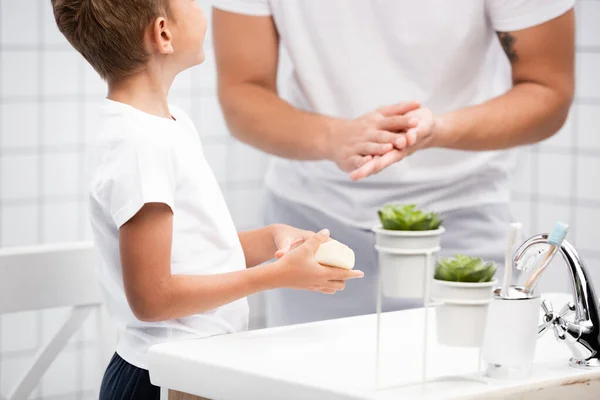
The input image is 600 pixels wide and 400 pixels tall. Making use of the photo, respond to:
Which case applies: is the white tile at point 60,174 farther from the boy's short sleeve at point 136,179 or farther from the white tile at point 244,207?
the boy's short sleeve at point 136,179

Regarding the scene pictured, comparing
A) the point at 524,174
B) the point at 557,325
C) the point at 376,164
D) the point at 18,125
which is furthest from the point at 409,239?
the point at 18,125

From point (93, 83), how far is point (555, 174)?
3.31 ft

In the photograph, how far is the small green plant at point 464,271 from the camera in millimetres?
843

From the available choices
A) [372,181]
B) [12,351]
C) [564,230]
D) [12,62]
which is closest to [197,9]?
[564,230]

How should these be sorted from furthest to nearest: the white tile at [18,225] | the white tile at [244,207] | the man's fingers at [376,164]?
the white tile at [18,225] < the white tile at [244,207] < the man's fingers at [376,164]

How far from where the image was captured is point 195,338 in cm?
101

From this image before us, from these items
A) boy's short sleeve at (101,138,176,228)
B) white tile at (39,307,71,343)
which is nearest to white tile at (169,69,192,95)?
white tile at (39,307,71,343)

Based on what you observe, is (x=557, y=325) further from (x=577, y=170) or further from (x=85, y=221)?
(x=85, y=221)

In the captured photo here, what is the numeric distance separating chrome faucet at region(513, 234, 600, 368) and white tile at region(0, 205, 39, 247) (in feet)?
4.45

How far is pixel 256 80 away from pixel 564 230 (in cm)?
93

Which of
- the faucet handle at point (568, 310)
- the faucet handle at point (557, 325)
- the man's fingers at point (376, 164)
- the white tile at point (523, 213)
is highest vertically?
the man's fingers at point (376, 164)

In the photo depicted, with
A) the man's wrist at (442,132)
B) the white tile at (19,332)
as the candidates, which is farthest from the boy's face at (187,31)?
the white tile at (19,332)

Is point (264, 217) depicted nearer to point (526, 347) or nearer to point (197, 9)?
point (197, 9)

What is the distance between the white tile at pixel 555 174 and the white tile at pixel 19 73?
1061mm
